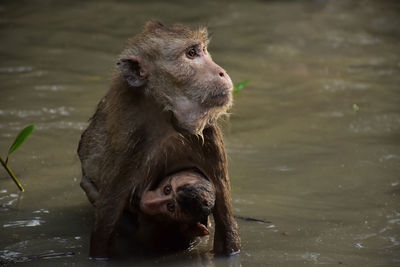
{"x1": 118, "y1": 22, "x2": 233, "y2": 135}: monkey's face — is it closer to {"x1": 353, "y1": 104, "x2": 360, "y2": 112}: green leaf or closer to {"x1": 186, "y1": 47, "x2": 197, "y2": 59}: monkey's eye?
{"x1": 186, "y1": 47, "x2": 197, "y2": 59}: monkey's eye

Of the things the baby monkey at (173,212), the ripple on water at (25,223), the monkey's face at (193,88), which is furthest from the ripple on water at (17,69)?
the monkey's face at (193,88)

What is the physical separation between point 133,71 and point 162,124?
1.37 feet

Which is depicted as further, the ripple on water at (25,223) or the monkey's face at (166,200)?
the ripple on water at (25,223)

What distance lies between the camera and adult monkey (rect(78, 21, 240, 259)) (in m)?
4.39

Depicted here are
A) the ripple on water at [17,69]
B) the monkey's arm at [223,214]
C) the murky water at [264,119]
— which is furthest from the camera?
the ripple on water at [17,69]

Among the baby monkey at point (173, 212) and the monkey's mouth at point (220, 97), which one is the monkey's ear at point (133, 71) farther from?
the baby monkey at point (173, 212)

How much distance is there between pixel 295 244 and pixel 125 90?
5.56 feet

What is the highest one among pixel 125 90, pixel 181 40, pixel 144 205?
pixel 181 40

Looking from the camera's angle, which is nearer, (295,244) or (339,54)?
(295,244)

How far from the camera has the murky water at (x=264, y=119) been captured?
496 centimetres

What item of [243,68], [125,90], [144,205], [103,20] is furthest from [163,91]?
[103,20]

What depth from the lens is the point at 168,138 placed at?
461 centimetres

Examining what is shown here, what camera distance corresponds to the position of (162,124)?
4.55m

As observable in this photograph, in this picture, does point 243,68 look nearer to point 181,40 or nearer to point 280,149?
point 280,149
